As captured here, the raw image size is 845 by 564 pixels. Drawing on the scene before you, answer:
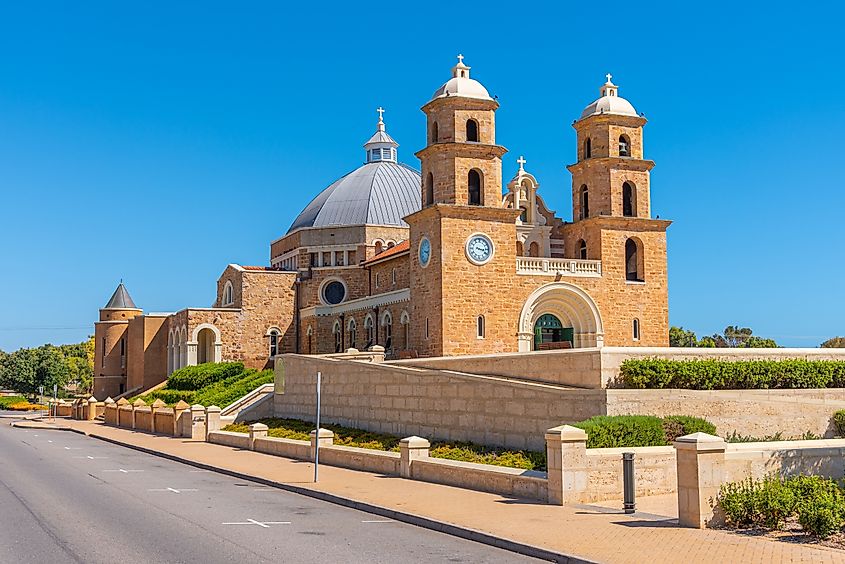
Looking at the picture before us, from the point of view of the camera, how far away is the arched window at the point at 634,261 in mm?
41469

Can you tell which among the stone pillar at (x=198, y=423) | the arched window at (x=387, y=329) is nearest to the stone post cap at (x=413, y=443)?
the stone pillar at (x=198, y=423)

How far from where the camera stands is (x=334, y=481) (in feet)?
70.1

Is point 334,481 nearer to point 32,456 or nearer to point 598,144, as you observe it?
point 32,456

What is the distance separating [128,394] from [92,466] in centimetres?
3870

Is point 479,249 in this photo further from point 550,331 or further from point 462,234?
point 550,331

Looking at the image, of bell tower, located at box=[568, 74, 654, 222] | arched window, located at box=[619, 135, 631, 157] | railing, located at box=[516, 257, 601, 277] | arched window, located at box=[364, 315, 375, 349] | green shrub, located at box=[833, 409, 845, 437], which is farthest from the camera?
arched window, located at box=[364, 315, 375, 349]

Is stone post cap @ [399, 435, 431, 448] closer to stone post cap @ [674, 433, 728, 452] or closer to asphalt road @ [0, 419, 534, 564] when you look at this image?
asphalt road @ [0, 419, 534, 564]

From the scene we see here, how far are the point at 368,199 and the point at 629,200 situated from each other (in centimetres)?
2348

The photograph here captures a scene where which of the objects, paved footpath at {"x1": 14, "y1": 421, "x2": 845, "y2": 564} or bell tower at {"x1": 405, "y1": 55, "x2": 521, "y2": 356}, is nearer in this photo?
paved footpath at {"x1": 14, "y1": 421, "x2": 845, "y2": 564}

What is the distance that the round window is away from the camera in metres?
58.6

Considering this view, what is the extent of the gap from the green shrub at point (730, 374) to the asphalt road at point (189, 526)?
27.5 ft

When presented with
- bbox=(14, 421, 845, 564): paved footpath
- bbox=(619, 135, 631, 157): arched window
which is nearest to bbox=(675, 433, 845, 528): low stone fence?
bbox=(14, 421, 845, 564): paved footpath

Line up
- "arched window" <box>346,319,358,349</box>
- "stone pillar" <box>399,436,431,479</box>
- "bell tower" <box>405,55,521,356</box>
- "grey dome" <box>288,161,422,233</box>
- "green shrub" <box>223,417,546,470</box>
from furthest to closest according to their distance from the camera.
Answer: "grey dome" <box>288,161,422,233</box>
"arched window" <box>346,319,358,349</box>
"bell tower" <box>405,55,521,356</box>
"green shrub" <box>223,417,546,470</box>
"stone pillar" <box>399,436,431,479</box>

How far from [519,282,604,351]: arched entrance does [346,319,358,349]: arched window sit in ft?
45.5
